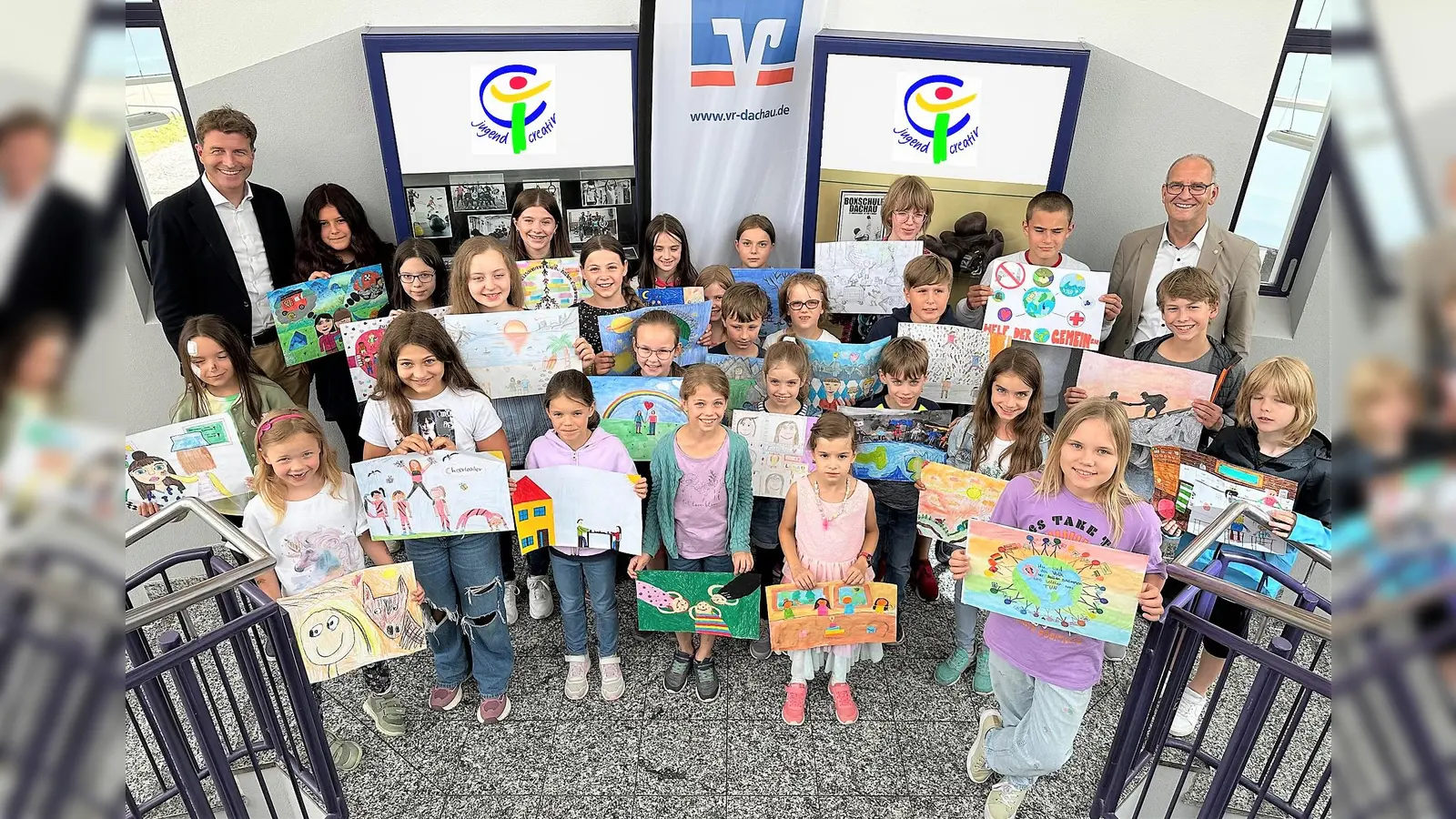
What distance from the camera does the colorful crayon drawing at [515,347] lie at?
10.7 ft

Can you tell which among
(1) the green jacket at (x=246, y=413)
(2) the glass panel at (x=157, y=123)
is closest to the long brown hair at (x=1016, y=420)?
(1) the green jacket at (x=246, y=413)

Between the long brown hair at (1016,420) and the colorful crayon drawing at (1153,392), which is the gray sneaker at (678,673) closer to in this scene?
the long brown hair at (1016,420)

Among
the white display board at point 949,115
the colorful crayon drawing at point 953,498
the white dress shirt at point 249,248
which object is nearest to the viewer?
the colorful crayon drawing at point 953,498

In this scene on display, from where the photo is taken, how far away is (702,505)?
311 cm

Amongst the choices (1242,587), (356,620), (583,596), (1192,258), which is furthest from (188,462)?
(1192,258)

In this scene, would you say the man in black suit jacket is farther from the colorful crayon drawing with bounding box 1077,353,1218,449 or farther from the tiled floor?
the colorful crayon drawing with bounding box 1077,353,1218,449

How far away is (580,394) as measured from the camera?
2.99 m

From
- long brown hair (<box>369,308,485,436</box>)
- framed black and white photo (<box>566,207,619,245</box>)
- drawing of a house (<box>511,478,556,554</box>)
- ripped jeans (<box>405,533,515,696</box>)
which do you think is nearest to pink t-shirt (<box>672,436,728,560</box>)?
drawing of a house (<box>511,478,556,554</box>)

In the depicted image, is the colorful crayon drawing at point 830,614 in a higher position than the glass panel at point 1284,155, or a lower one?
lower

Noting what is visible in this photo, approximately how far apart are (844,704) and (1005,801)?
655 millimetres

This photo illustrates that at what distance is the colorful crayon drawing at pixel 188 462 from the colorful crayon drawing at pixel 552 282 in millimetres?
1205
